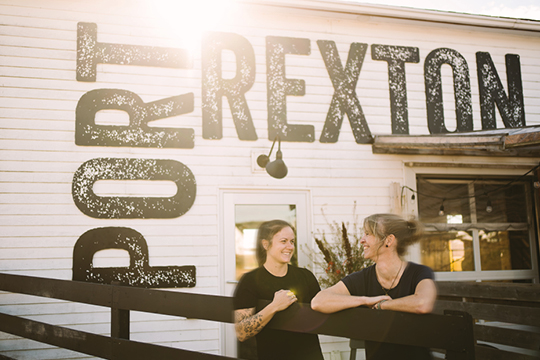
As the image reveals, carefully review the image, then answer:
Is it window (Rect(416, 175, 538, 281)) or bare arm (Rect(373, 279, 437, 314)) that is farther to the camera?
window (Rect(416, 175, 538, 281))

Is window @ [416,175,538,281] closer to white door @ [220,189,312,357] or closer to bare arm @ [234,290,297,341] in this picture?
white door @ [220,189,312,357]

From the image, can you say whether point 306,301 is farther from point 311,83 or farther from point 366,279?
point 311,83

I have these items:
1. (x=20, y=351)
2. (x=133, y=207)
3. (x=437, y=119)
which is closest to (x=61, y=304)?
(x=20, y=351)

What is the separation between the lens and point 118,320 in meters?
2.81

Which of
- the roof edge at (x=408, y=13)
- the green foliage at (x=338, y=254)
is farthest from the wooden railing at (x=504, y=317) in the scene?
the roof edge at (x=408, y=13)

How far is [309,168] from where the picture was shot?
17.4 feet

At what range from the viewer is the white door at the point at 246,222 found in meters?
4.94

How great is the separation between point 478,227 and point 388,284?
13.2 feet

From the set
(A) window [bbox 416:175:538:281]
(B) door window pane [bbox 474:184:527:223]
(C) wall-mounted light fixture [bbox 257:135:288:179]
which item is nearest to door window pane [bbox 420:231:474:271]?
(A) window [bbox 416:175:538:281]

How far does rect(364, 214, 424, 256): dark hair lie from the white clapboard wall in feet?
Result: 9.47

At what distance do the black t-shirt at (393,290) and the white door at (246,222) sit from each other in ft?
9.30

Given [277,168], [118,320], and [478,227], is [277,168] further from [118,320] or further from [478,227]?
[478,227]

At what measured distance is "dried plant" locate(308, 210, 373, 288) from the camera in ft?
15.7

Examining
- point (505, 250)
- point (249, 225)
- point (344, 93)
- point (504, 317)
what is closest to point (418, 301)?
point (504, 317)
